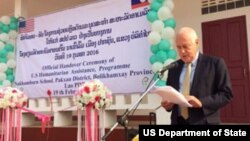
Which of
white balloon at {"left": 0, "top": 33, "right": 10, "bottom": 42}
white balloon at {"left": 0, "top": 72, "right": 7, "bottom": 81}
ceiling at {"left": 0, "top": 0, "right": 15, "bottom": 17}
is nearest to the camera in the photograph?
white balloon at {"left": 0, "top": 72, "right": 7, "bottom": 81}

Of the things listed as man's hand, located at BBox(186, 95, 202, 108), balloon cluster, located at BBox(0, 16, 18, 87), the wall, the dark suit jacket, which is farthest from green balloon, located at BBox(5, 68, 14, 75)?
man's hand, located at BBox(186, 95, 202, 108)

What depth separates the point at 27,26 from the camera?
5.29 m

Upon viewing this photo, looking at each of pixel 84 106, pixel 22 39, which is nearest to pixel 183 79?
pixel 84 106

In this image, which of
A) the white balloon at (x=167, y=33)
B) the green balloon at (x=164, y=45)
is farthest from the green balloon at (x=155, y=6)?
the green balloon at (x=164, y=45)

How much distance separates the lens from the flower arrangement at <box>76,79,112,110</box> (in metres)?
2.95

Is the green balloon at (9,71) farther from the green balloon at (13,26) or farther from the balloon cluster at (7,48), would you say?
the green balloon at (13,26)

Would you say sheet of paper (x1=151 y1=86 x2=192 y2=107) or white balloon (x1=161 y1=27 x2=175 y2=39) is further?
white balloon (x1=161 y1=27 x2=175 y2=39)

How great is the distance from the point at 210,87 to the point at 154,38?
65.2 inches

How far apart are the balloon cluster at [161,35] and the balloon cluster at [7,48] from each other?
2.55m

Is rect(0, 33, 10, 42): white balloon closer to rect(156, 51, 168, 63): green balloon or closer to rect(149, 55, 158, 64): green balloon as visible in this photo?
rect(149, 55, 158, 64): green balloon

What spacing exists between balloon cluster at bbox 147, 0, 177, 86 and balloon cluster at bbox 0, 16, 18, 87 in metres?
2.55

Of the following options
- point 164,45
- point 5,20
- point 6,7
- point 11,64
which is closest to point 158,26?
point 164,45

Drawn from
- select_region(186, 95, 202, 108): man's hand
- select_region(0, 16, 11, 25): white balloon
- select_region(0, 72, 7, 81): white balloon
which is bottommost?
select_region(186, 95, 202, 108): man's hand

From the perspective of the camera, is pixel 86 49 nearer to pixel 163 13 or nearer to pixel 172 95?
pixel 163 13
